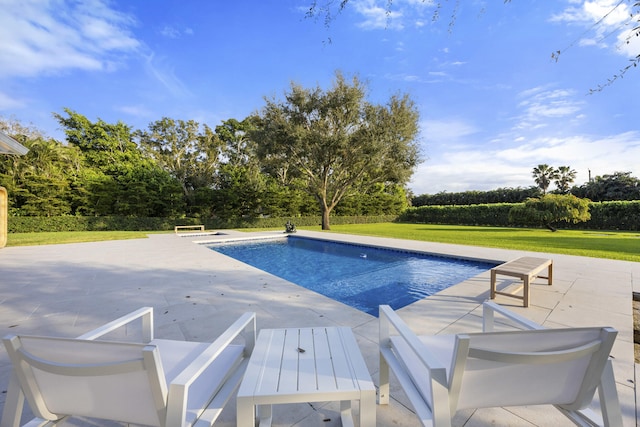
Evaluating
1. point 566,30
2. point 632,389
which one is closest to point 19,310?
point 632,389

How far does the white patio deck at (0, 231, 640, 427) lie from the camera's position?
1690 millimetres

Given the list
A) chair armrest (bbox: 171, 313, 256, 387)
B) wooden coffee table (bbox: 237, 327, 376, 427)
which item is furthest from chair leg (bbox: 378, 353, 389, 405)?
chair armrest (bbox: 171, 313, 256, 387)

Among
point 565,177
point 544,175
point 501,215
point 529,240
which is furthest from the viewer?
point 544,175

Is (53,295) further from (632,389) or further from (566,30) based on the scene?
(566,30)

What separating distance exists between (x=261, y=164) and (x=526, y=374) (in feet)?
57.6

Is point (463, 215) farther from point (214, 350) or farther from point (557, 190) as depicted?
point (214, 350)

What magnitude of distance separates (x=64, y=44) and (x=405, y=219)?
1120 inches

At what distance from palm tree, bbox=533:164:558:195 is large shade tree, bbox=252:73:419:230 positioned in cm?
2319

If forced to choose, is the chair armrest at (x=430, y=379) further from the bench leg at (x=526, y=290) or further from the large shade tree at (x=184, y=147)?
the large shade tree at (x=184, y=147)

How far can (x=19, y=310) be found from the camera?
3.49 meters

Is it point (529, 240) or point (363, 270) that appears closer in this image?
point (363, 270)

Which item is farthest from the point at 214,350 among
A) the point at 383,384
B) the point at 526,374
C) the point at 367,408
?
the point at 526,374

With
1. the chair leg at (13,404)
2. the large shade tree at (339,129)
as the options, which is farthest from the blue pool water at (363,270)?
the large shade tree at (339,129)

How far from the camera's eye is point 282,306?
3545mm
